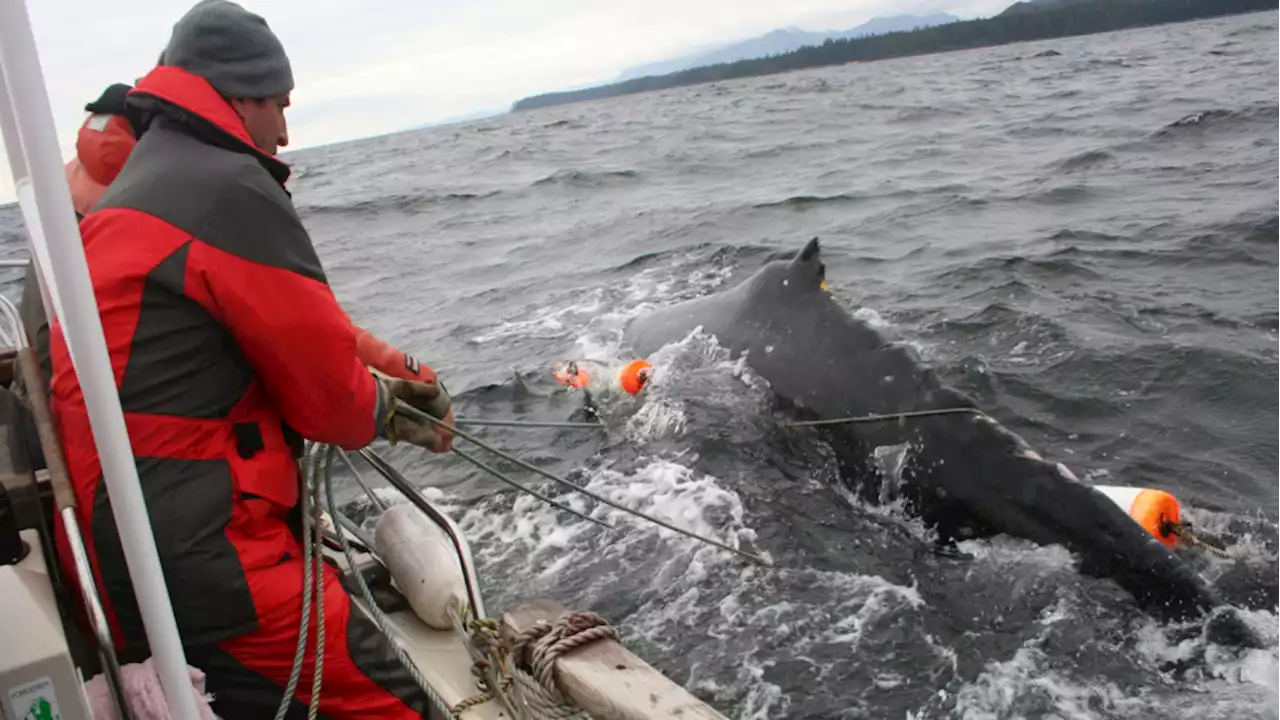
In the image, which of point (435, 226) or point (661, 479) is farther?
point (435, 226)

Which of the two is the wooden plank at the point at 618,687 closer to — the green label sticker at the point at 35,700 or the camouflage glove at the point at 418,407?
the camouflage glove at the point at 418,407

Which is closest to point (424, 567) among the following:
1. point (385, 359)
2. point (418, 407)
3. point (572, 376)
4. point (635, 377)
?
point (418, 407)

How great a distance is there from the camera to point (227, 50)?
3.12m

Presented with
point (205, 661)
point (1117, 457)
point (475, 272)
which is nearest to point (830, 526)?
point (1117, 457)

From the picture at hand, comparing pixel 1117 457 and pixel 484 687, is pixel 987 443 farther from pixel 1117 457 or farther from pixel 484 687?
pixel 484 687

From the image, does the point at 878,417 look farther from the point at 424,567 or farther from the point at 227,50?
the point at 227,50

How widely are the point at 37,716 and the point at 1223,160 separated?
54.5ft

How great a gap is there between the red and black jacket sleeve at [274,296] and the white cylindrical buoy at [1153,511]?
12.1ft

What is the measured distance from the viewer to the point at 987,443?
506 cm

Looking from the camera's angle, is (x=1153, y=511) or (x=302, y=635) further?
(x=1153, y=511)

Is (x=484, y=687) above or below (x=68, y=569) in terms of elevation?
below

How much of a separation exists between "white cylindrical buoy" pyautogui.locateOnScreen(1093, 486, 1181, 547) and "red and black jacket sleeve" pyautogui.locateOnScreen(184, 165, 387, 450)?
12.1ft

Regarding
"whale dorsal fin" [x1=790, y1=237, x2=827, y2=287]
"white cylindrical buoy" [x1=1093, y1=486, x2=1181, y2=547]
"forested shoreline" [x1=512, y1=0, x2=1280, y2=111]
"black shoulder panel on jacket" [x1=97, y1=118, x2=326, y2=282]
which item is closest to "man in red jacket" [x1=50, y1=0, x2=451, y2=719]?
"black shoulder panel on jacket" [x1=97, y1=118, x2=326, y2=282]

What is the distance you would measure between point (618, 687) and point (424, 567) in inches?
43.3
